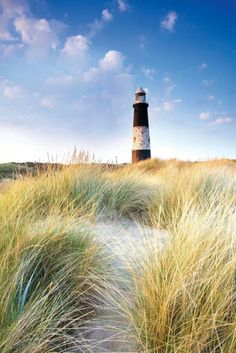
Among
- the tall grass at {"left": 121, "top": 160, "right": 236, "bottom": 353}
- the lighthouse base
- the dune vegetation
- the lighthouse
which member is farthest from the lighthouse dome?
the tall grass at {"left": 121, "top": 160, "right": 236, "bottom": 353}

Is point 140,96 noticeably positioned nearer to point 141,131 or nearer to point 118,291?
point 141,131

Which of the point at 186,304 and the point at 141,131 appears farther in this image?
the point at 141,131

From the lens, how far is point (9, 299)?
133 centimetres

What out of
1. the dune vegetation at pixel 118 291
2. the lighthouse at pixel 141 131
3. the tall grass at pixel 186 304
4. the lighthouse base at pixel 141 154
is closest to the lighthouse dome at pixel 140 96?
the lighthouse at pixel 141 131

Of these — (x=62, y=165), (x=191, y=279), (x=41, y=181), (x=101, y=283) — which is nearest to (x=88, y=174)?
(x=62, y=165)

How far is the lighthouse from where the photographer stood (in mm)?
13859

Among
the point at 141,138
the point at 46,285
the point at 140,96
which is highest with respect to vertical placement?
the point at 140,96

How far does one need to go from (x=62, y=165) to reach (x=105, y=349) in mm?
3140

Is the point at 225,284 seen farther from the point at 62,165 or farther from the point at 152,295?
the point at 62,165

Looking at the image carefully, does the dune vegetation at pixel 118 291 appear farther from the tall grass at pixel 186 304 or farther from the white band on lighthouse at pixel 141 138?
the white band on lighthouse at pixel 141 138

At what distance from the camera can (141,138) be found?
13.9 metres

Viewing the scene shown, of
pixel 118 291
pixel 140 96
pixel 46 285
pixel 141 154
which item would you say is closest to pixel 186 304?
pixel 118 291

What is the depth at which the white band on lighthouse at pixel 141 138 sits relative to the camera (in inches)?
546

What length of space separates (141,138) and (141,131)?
0.31 m
